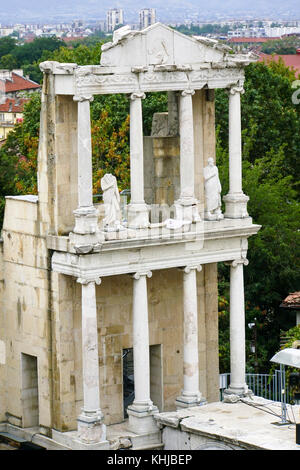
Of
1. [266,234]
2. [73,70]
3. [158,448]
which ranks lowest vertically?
[158,448]

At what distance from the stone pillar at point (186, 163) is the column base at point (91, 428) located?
6.52m

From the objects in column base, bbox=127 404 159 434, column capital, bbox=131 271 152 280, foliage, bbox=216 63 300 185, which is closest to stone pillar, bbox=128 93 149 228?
column capital, bbox=131 271 152 280

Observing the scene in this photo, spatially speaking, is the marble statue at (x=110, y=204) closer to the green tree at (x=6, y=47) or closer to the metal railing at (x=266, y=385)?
the metal railing at (x=266, y=385)

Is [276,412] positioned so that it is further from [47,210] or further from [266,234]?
[266,234]

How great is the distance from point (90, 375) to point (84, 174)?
570 cm

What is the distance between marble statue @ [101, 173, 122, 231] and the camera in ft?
136

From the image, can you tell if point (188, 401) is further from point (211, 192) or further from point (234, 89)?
point (234, 89)

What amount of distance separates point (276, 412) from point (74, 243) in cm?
792

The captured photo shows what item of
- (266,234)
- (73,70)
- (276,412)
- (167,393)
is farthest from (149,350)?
(266,234)

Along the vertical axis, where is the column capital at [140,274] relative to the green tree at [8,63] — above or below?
below

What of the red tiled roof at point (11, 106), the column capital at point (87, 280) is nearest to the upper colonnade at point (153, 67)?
the column capital at point (87, 280)

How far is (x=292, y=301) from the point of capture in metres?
52.6

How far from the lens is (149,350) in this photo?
44750 mm

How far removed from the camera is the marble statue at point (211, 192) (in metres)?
44.0
